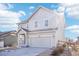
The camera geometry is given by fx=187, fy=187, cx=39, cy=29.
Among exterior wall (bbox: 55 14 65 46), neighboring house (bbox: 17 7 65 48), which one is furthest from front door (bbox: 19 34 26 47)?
exterior wall (bbox: 55 14 65 46)

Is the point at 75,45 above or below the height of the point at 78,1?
below

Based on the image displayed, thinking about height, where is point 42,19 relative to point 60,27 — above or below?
above

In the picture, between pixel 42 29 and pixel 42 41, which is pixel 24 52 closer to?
pixel 42 41

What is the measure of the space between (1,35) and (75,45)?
922 millimetres

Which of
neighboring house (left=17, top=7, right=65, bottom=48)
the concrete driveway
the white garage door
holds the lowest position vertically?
the concrete driveway

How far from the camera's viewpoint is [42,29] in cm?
232

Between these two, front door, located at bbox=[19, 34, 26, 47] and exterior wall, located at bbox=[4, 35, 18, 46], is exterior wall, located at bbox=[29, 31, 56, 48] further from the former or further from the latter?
exterior wall, located at bbox=[4, 35, 18, 46]

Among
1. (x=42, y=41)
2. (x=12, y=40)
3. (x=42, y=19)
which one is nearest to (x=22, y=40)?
(x=12, y=40)

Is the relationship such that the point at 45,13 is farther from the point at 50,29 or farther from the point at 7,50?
the point at 7,50

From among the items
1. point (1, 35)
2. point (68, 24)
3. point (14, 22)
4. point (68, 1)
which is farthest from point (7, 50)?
point (68, 1)

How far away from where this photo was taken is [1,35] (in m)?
2.34

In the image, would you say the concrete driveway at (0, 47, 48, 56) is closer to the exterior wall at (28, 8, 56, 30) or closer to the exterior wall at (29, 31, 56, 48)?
the exterior wall at (29, 31, 56, 48)

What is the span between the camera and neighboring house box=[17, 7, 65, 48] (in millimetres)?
2291

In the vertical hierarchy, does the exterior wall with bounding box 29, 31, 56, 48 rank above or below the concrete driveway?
above
